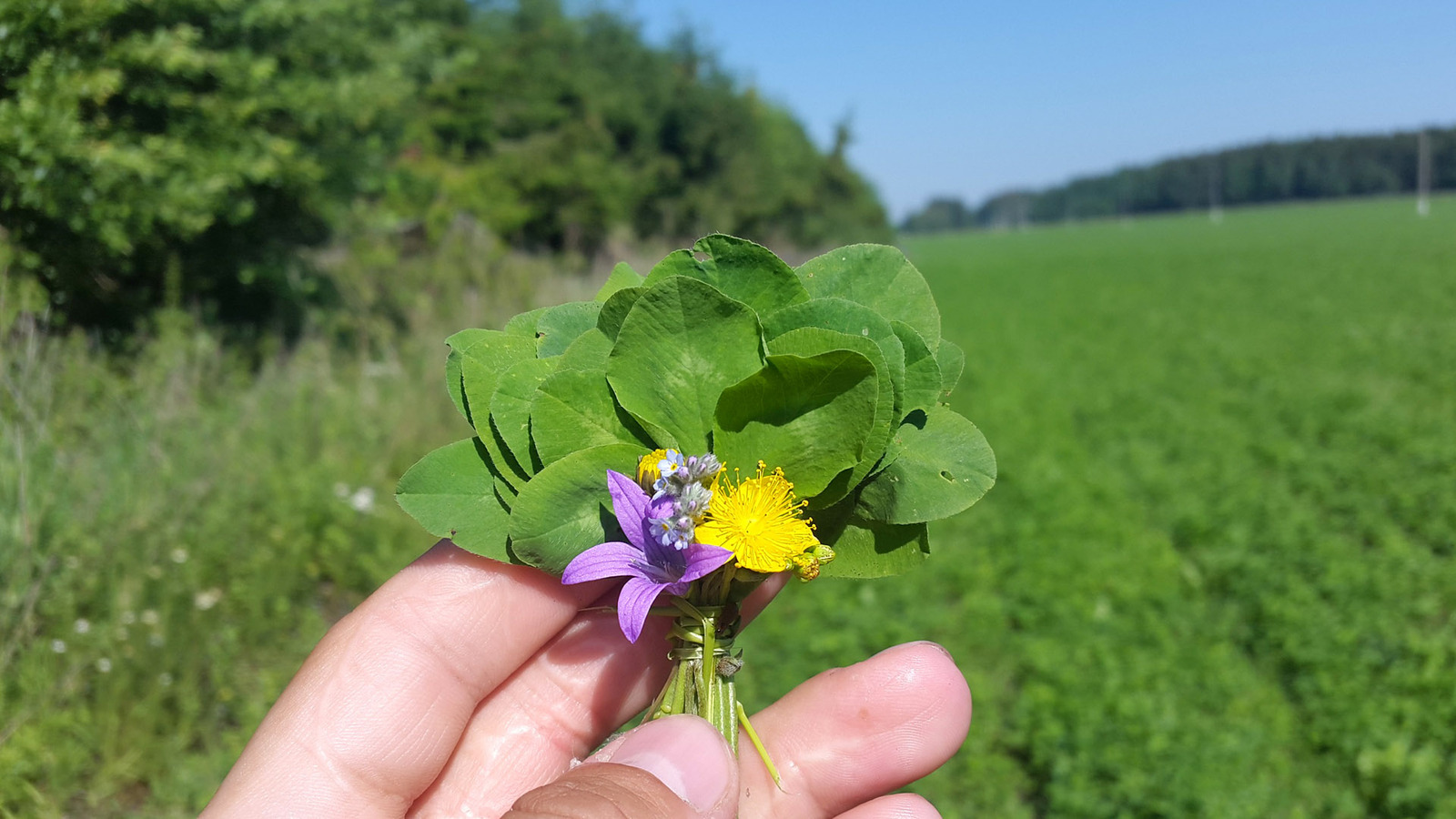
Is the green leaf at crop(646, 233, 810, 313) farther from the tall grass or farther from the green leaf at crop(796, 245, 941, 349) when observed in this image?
the tall grass

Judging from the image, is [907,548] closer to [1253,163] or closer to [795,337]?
[795,337]

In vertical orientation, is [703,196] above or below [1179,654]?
above

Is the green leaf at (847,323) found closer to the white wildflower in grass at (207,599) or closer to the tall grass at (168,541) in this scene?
the tall grass at (168,541)

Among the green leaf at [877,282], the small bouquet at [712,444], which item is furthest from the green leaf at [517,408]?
the green leaf at [877,282]

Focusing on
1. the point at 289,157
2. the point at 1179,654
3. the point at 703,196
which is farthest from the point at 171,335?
the point at 703,196

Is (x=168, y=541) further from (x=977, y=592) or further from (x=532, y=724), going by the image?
(x=977, y=592)

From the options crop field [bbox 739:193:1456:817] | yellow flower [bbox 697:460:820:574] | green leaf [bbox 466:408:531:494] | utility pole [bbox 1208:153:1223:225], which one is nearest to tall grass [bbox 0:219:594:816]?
green leaf [bbox 466:408:531:494]

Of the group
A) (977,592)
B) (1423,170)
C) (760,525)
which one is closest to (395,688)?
(760,525)
